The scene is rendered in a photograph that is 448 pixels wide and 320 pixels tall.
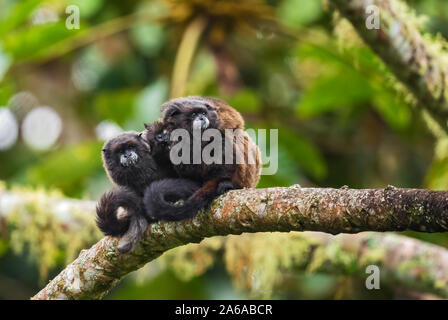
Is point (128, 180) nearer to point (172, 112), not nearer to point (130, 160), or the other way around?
point (130, 160)

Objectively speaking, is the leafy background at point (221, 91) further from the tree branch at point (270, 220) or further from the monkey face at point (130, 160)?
the tree branch at point (270, 220)

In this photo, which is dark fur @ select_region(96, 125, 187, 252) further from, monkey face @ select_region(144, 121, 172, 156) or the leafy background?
the leafy background

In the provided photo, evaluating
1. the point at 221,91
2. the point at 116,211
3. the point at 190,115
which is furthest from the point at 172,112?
the point at 221,91

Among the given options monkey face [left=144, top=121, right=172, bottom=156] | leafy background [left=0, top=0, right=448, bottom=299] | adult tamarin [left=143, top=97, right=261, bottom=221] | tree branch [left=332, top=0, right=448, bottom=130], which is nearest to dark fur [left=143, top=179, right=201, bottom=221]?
adult tamarin [left=143, top=97, right=261, bottom=221]

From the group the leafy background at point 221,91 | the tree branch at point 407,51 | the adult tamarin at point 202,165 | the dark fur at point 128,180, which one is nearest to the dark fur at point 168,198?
the adult tamarin at point 202,165
